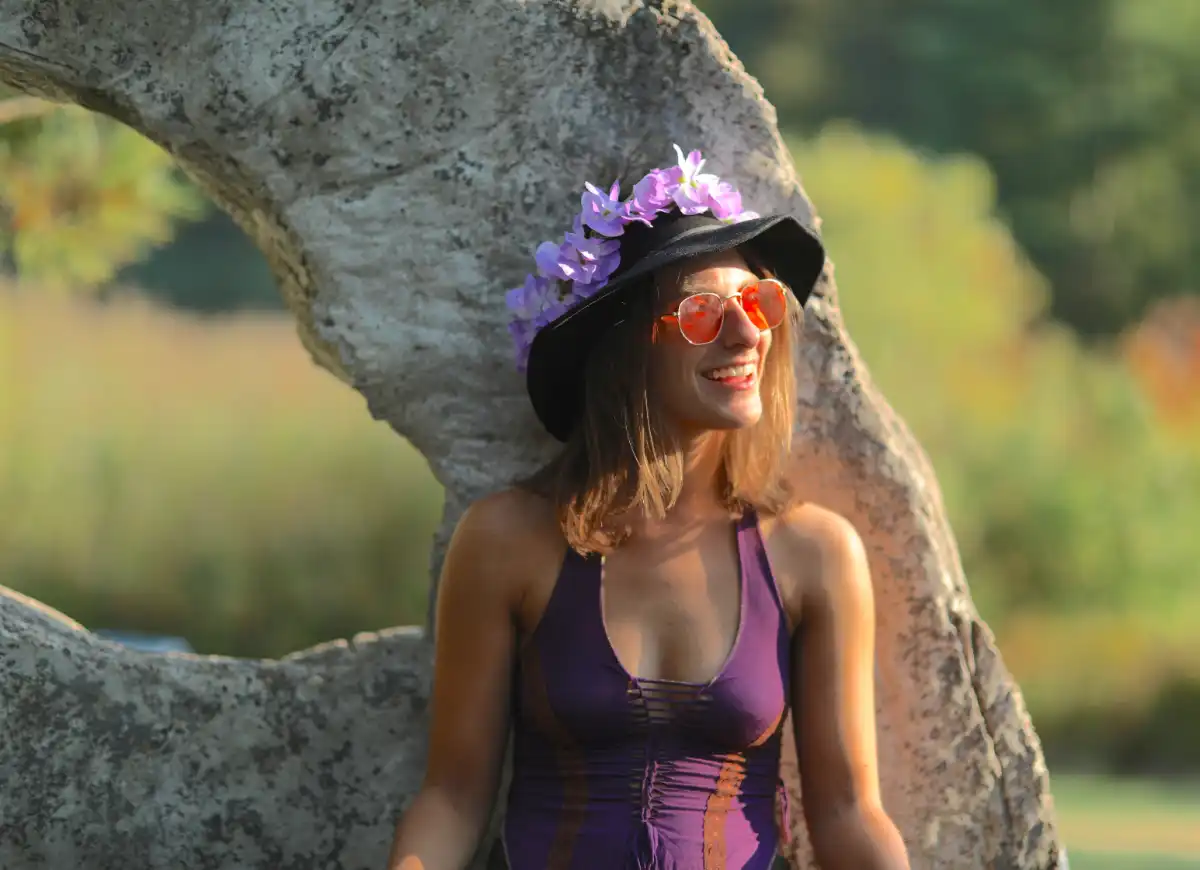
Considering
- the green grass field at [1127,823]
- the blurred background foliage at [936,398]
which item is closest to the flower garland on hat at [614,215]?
the green grass field at [1127,823]

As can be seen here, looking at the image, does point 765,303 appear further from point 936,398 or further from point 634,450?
point 936,398

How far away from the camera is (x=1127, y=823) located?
673 centimetres

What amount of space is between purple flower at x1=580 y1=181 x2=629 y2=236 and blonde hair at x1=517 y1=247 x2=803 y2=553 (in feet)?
0.29

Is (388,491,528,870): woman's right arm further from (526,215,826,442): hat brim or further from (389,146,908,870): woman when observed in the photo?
(526,215,826,442): hat brim

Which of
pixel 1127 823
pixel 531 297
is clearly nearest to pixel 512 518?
pixel 531 297

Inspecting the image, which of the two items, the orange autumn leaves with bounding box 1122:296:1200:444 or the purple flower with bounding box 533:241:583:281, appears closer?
the purple flower with bounding box 533:241:583:281

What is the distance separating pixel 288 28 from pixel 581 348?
2.06 ft

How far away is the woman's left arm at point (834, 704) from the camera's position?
2.08 meters

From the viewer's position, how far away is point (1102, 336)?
11.0m

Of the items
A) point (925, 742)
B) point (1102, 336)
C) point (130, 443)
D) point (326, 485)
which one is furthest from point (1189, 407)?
point (925, 742)

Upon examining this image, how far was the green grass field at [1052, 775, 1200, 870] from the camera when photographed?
6.00 m

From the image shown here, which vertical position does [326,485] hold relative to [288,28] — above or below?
above

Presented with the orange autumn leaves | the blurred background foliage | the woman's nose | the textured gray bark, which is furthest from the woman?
the orange autumn leaves

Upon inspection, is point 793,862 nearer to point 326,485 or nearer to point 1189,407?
point 326,485
